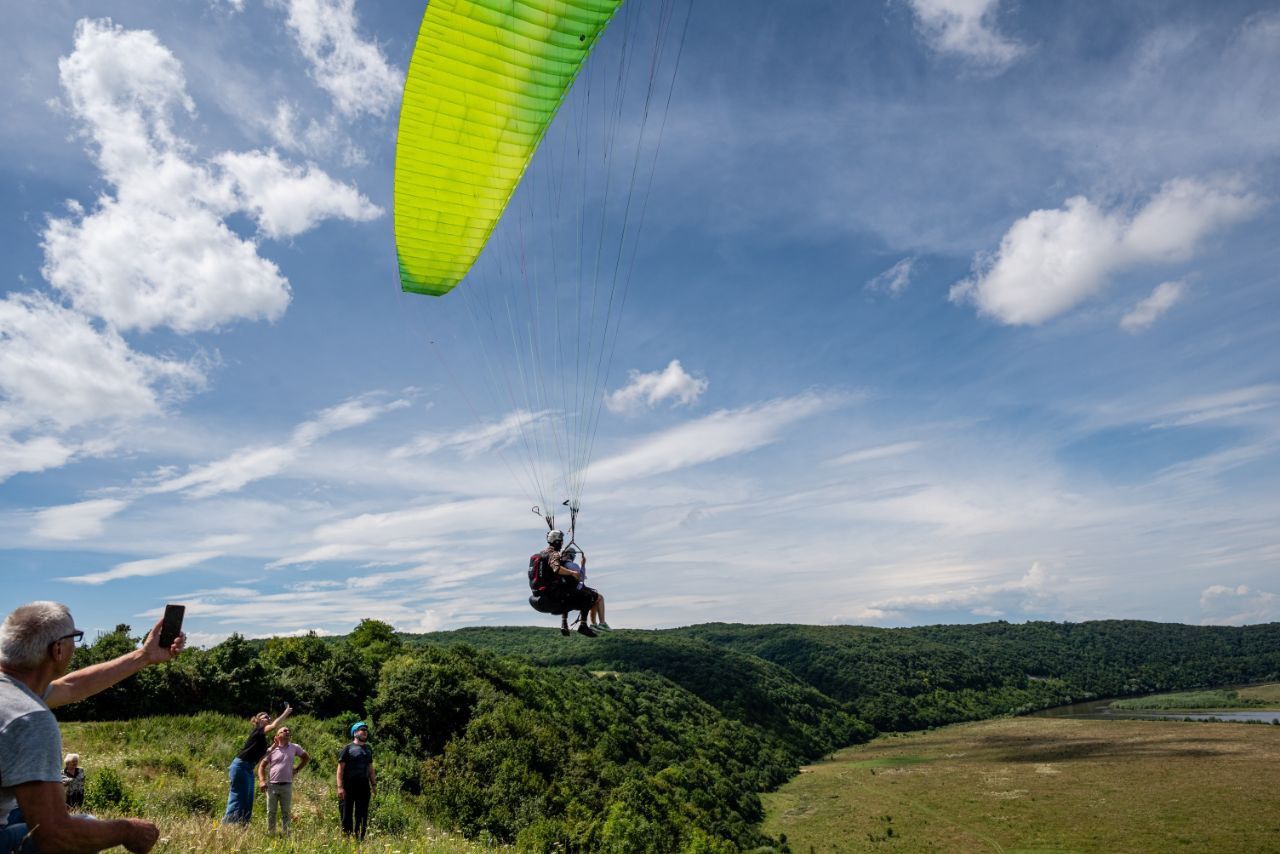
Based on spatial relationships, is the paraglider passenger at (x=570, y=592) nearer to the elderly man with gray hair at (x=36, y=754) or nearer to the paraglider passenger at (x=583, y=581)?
the paraglider passenger at (x=583, y=581)

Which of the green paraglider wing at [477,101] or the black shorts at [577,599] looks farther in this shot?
the black shorts at [577,599]

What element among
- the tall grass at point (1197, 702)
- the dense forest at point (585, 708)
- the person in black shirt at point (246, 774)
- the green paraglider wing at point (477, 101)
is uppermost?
the green paraglider wing at point (477, 101)

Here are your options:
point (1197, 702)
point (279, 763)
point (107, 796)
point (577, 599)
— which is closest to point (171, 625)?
point (279, 763)

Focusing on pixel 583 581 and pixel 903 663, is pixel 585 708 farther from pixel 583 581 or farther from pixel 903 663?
pixel 903 663

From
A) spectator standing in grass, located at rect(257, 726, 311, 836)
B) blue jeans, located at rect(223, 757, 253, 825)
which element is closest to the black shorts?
spectator standing in grass, located at rect(257, 726, 311, 836)

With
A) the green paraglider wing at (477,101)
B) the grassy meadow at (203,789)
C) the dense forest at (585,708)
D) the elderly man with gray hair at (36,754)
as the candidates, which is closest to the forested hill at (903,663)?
the dense forest at (585,708)

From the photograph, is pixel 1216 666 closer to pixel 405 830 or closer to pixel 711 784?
pixel 711 784

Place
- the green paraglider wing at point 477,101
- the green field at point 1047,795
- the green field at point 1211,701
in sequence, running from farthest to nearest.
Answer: the green field at point 1211,701 → the green field at point 1047,795 → the green paraglider wing at point 477,101
